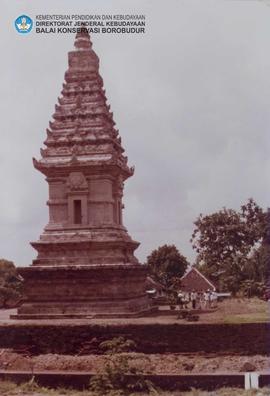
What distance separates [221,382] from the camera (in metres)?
14.4

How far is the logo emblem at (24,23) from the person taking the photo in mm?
13562

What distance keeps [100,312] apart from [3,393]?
9453 millimetres

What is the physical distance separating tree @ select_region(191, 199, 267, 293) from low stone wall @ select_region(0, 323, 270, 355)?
29648 millimetres

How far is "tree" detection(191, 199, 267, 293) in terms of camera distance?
159 feet

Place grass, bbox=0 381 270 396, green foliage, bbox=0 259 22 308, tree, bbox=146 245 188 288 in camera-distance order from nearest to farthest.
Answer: grass, bbox=0 381 270 396
green foliage, bbox=0 259 22 308
tree, bbox=146 245 188 288

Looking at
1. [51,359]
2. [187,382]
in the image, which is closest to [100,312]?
[51,359]

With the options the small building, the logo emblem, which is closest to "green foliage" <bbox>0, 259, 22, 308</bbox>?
the small building

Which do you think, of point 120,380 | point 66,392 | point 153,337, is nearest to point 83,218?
point 153,337

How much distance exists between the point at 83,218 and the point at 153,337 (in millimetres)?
7903

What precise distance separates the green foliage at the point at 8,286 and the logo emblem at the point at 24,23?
1115 inches

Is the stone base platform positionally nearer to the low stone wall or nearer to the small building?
the low stone wall

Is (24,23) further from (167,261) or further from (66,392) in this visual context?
(167,261)

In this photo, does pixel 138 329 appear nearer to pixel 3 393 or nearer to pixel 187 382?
pixel 187 382

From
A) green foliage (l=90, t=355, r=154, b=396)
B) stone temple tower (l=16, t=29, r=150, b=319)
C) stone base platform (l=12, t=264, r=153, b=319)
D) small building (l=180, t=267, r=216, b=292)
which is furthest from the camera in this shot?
small building (l=180, t=267, r=216, b=292)
